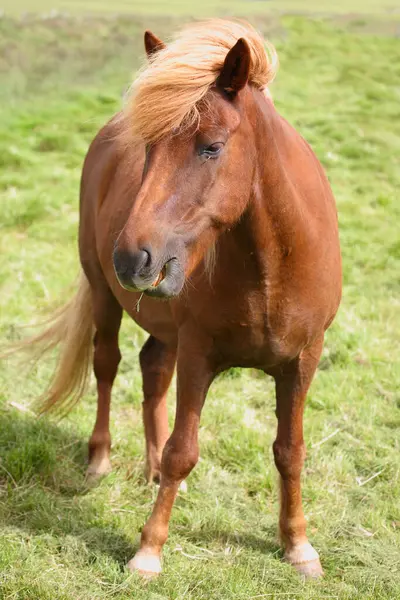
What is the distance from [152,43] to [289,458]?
1.75 meters

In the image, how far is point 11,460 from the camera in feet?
12.7

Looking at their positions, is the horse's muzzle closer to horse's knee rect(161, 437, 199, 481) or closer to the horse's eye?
the horse's eye

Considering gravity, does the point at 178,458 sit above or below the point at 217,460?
above

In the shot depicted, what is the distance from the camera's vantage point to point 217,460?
409 cm

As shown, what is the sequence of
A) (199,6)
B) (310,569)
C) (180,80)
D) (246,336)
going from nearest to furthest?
(180,80) < (246,336) < (310,569) < (199,6)

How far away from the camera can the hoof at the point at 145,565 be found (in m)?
3.15

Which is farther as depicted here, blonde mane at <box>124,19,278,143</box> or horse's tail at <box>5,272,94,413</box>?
horse's tail at <box>5,272,94,413</box>

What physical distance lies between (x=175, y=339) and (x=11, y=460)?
3.63 ft

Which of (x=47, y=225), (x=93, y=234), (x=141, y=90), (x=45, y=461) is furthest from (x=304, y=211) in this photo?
(x=47, y=225)

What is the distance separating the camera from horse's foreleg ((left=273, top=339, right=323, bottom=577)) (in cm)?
315

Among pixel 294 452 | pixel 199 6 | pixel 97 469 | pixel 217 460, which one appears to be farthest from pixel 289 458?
pixel 199 6

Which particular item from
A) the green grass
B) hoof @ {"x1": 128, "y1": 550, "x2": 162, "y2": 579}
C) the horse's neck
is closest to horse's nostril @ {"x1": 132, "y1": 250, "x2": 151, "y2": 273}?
the horse's neck

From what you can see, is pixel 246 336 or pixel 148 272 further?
pixel 246 336

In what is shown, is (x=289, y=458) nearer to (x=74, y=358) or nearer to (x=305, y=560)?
(x=305, y=560)
